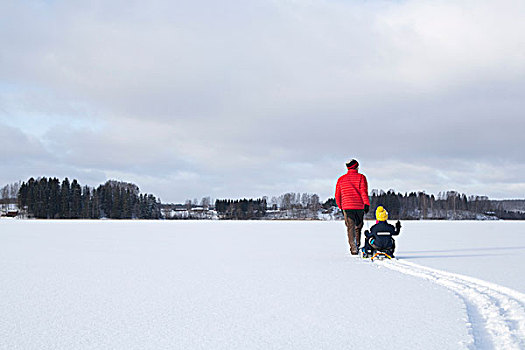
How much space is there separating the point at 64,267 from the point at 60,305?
2.85 metres

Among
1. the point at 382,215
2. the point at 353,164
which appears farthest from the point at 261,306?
the point at 353,164

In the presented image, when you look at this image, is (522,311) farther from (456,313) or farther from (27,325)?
(27,325)

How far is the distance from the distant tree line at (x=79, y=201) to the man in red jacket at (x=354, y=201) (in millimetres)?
87007

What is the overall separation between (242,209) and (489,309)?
10910cm

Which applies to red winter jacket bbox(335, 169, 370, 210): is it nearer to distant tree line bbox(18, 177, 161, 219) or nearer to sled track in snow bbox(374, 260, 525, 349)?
sled track in snow bbox(374, 260, 525, 349)

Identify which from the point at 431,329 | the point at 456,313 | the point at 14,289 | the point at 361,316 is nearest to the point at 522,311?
the point at 456,313

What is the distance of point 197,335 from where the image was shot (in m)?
3.00

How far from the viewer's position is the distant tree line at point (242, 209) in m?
106

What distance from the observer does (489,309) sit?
3.73 meters

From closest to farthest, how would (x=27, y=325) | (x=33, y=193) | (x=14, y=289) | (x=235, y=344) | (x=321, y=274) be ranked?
(x=235, y=344) → (x=27, y=325) → (x=14, y=289) → (x=321, y=274) → (x=33, y=193)

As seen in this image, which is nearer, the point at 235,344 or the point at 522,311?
the point at 235,344

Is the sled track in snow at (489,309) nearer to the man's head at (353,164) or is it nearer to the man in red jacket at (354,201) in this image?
the man in red jacket at (354,201)

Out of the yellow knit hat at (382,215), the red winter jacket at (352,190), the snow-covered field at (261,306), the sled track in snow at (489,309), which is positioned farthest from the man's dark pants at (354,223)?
the sled track in snow at (489,309)

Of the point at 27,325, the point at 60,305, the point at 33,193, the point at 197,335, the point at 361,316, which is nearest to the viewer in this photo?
the point at 197,335
